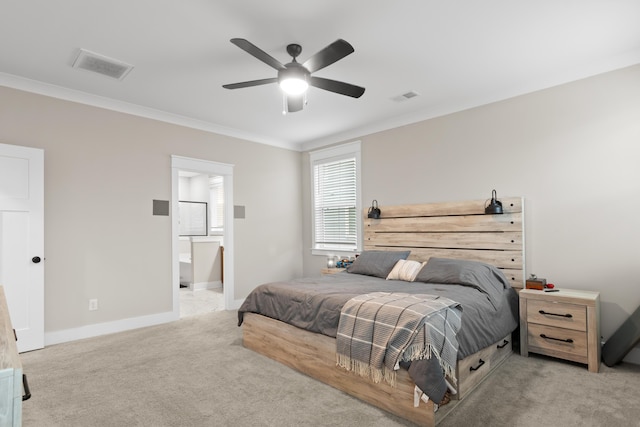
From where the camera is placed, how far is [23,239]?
11.5ft

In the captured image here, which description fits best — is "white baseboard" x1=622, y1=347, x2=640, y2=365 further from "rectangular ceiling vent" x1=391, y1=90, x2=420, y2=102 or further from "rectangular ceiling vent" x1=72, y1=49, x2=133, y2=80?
"rectangular ceiling vent" x1=72, y1=49, x2=133, y2=80

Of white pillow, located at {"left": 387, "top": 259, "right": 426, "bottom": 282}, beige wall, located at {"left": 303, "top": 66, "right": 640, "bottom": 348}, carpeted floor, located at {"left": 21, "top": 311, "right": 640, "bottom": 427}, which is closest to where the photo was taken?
carpeted floor, located at {"left": 21, "top": 311, "right": 640, "bottom": 427}

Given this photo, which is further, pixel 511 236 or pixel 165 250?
pixel 165 250

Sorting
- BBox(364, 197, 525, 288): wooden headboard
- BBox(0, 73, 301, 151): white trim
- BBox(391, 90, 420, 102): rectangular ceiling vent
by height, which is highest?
BBox(391, 90, 420, 102): rectangular ceiling vent

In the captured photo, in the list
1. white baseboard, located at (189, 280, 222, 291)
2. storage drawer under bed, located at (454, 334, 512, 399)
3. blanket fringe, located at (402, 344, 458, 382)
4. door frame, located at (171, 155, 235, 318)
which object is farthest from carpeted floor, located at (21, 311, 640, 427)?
white baseboard, located at (189, 280, 222, 291)

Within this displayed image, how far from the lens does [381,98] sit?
417 centimetres

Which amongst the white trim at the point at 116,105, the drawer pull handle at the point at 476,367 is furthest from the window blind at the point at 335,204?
the drawer pull handle at the point at 476,367

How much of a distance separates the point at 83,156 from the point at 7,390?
3813mm

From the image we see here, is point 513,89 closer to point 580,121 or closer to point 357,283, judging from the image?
point 580,121

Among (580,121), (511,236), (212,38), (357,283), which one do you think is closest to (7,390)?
(212,38)

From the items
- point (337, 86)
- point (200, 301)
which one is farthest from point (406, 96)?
point (200, 301)

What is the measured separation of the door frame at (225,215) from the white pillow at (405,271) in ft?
8.10

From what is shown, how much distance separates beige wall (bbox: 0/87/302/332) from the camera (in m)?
3.72

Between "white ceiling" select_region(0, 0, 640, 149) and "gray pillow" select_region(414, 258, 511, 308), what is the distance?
6.25 ft
